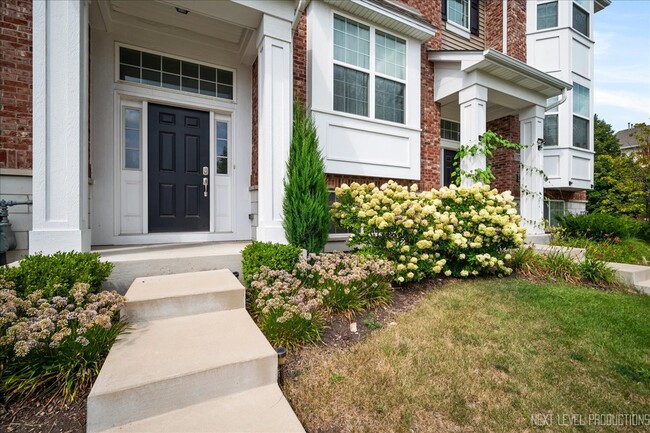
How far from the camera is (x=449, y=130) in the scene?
849cm

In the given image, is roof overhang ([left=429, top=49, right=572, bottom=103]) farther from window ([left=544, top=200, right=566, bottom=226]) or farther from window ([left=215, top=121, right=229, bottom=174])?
window ([left=215, top=121, right=229, bottom=174])

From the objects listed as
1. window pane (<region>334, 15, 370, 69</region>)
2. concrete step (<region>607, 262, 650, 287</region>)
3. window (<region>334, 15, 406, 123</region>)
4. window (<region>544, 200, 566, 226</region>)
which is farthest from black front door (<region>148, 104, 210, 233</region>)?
window (<region>544, 200, 566, 226</region>)

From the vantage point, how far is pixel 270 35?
4039 mm

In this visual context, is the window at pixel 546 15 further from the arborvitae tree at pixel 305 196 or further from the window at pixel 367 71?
the arborvitae tree at pixel 305 196

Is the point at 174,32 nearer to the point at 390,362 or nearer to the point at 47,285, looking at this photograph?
the point at 47,285

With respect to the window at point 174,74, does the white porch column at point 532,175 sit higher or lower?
lower

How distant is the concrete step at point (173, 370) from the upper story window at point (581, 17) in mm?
12750

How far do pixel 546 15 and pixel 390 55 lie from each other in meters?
6.99

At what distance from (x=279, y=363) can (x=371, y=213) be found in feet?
7.62

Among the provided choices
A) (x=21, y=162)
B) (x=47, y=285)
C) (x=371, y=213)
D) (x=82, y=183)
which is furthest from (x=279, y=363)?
(x=21, y=162)

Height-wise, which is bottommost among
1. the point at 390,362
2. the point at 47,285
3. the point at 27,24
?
the point at 390,362

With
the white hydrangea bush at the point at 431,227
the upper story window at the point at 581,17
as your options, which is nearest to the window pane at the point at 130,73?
the white hydrangea bush at the point at 431,227

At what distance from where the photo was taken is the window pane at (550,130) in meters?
9.16

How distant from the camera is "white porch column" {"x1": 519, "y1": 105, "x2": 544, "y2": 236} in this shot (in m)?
7.29
